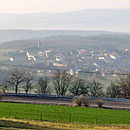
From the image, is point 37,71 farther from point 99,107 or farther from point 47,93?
point 99,107

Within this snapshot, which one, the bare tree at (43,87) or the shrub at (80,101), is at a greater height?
the bare tree at (43,87)

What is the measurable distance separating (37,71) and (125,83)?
325ft

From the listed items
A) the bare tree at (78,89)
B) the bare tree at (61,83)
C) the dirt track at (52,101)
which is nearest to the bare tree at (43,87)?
the bare tree at (61,83)

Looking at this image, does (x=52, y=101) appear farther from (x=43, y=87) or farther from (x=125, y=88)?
(x=125, y=88)

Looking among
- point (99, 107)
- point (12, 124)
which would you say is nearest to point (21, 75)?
point (99, 107)

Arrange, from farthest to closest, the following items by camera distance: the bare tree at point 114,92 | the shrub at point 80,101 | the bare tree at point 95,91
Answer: the bare tree at point 95,91, the bare tree at point 114,92, the shrub at point 80,101

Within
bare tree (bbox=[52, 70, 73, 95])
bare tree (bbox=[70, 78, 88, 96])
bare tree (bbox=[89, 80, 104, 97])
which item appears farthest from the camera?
bare tree (bbox=[52, 70, 73, 95])

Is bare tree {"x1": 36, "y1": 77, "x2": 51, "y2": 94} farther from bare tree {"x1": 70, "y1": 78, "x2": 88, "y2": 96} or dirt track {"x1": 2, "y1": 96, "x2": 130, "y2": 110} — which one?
dirt track {"x1": 2, "y1": 96, "x2": 130, "y2": 110}

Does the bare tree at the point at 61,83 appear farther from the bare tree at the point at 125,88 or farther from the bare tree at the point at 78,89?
the bare tree at the point at 125,88

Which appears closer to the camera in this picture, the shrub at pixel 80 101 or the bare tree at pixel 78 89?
the shrub at pixel 80 101

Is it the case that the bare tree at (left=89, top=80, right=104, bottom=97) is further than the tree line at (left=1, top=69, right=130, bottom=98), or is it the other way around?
the bare tree at (left=89, top=80, right=104, bottom=97)

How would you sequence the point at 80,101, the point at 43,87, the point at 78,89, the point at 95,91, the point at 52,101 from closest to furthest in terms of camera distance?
the point at 80,101 < the point at 52,101 < the point at 78,89 < the point at 95,91 < the point at 43,87

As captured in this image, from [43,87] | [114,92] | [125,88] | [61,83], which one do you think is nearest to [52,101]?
[43,87]

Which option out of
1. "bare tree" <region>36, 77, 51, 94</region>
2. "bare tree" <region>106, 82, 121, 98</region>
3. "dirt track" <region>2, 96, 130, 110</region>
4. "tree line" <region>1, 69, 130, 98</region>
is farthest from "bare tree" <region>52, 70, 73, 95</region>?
"dirt track" <region>2, 96, 130, 110</region>
